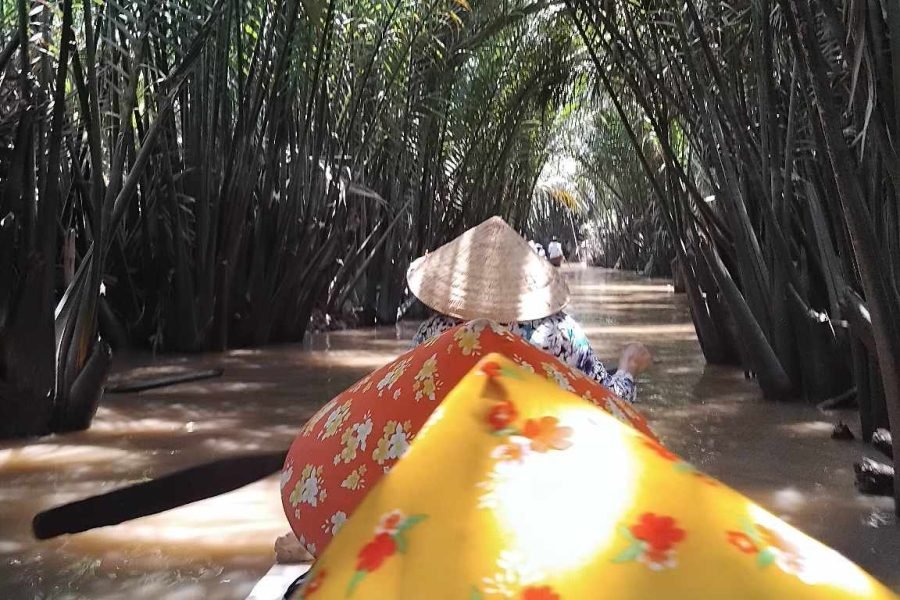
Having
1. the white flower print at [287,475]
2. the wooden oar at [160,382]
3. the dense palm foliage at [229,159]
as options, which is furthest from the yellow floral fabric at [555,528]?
the wooden oar at [160,382]

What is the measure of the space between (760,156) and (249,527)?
10.2ft

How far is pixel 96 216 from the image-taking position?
3.89 m

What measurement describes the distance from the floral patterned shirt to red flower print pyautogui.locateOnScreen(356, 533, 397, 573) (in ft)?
5.48

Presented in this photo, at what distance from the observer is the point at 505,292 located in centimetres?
249

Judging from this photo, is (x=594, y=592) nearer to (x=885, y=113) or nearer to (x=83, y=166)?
(x=885, y=113)

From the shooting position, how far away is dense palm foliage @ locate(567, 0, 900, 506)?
2.45 m

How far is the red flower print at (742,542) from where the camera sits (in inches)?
28.3

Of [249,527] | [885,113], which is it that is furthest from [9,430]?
[885,113]

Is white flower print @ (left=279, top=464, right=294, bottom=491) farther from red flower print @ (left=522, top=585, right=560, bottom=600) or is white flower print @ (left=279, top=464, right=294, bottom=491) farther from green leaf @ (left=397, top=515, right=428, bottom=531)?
red flower print @ (left=522, top=585, right=560, bottom=600)

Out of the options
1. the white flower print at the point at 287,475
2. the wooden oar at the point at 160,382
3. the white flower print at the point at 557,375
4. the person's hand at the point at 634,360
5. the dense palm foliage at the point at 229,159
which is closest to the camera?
the white flower print at the point at 557,375

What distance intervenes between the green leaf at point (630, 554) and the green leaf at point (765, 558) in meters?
0.08

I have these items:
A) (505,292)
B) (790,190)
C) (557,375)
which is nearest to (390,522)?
(557,375)

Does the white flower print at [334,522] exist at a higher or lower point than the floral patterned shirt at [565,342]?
lower

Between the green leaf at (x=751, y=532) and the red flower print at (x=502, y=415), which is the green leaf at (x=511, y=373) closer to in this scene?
the red flower print at (x=502, y=415)
